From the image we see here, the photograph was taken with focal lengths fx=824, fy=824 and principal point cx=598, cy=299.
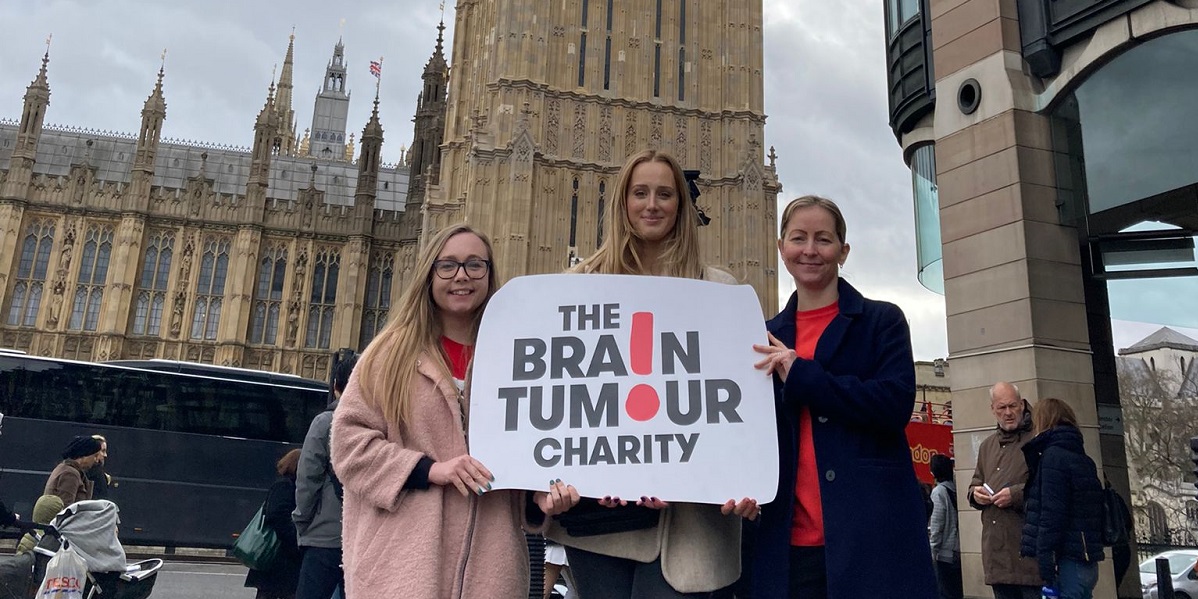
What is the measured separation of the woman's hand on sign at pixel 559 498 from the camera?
A: 2.39m

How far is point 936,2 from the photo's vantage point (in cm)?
1041

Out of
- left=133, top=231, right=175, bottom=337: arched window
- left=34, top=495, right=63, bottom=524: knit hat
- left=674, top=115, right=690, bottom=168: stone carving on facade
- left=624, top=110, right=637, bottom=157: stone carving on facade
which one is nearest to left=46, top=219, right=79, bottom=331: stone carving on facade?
left=133, top=231, right=175, bottom=337: arched window

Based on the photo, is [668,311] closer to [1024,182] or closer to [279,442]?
[1024,182]

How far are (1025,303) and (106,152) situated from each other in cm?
5304

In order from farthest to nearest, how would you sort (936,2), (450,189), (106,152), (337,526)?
(106,152)
(450,189)
(936,2)
(337,526)

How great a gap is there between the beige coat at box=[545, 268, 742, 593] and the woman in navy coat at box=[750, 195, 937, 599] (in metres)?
0.13

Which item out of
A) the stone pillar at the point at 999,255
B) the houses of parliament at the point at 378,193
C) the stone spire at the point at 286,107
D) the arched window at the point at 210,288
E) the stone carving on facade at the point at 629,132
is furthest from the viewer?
the stone spire at the point at 286,107

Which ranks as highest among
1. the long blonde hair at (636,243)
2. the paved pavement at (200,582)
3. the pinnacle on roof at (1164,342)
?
the pinnacle on roof at (1164,342)

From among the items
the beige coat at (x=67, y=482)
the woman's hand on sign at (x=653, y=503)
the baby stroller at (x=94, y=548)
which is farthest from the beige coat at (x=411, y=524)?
the beige coat at (x=67, y=482)

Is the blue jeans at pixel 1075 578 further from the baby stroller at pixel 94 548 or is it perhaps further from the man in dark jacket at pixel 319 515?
the baby stroller at pixel 94 548

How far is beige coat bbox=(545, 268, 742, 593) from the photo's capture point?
242 cm

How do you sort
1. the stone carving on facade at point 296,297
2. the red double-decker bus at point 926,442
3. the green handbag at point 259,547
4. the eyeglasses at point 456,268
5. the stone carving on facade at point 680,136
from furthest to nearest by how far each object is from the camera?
the stone carving on facade at point 296,297 → the stone carving on facade at point 680,136 → the red double-decker bus at point 926,442 → the green handbag at point 259,547 → the eyeglasses at point 456,268

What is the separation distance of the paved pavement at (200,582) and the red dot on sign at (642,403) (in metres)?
9.23

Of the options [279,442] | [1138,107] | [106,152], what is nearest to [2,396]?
[279,442]
